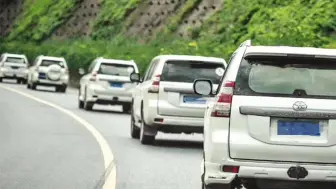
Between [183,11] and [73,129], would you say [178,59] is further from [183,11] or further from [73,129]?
[183,11]

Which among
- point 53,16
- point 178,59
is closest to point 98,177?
point 178,59

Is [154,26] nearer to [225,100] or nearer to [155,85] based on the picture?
[155,85]

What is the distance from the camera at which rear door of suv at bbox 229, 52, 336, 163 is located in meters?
9.38

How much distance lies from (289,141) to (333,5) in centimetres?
3011

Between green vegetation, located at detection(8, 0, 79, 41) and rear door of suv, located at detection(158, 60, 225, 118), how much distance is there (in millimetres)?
52075

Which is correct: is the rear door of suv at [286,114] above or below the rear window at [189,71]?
above

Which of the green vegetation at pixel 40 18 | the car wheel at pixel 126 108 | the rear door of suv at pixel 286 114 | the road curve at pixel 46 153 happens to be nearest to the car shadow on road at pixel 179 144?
the road curve at pixel 46 153

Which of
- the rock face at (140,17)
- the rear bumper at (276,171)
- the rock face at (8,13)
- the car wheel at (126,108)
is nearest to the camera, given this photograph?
the rear bumper at (276,171)

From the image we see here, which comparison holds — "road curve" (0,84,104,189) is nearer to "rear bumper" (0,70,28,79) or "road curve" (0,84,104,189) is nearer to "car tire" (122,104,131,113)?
"car tire" (122,104,131,113)

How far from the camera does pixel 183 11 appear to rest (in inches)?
2153

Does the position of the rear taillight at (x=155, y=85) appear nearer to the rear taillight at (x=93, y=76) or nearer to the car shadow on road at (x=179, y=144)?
the car shadow on road at (x=179, y=144)

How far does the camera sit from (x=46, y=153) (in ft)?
54.9

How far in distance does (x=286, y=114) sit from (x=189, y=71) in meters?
9.46

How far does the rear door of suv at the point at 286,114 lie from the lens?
9375 mm
